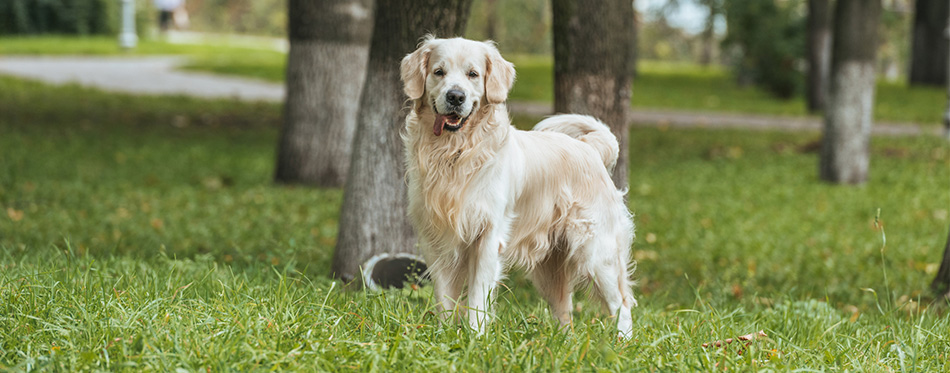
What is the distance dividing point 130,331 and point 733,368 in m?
2.14

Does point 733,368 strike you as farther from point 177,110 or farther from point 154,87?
point 154,87

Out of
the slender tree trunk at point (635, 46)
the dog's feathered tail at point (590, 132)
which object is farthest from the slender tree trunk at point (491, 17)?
the dog's feathered tail at point (590, 132)

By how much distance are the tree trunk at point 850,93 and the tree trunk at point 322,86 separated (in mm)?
5642

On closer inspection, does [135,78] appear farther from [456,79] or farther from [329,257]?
[456,79]

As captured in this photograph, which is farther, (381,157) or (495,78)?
(381,157)

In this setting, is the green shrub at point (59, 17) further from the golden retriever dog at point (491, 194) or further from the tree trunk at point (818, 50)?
the golden retriever dog at point (491, 194)

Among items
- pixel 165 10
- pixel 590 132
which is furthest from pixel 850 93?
pixel 165 10

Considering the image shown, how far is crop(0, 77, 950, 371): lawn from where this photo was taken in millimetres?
3178

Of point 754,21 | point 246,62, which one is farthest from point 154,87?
point 754,21

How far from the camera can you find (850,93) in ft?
35.3

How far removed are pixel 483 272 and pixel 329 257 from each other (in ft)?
9.33

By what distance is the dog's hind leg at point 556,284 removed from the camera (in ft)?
13.8

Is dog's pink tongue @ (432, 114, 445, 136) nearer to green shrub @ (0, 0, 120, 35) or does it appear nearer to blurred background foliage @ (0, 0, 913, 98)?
blurred background foliage @ (0, 0, 913, 98)

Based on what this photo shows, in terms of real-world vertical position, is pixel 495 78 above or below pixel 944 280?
above
